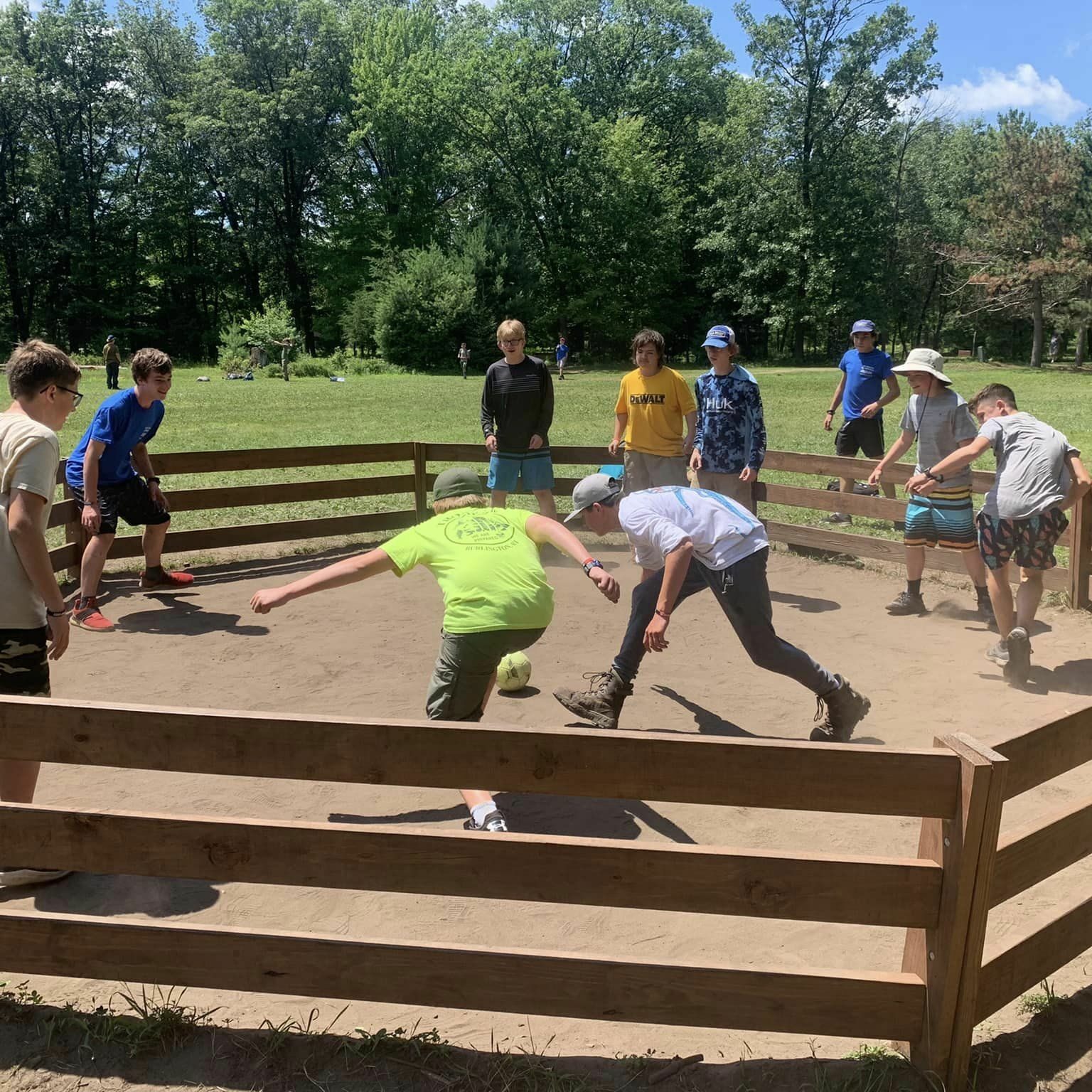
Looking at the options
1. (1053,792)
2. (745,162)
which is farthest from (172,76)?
Answer: (1053,792)

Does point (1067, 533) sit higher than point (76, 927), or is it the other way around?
point (1067, 533)

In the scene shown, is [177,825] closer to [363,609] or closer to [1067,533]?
[363,609]

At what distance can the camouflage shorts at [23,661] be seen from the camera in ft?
12.9

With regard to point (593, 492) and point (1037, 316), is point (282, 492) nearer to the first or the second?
point (593, 492)

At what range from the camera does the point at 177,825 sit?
2.92m

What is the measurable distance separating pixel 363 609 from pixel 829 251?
146ft

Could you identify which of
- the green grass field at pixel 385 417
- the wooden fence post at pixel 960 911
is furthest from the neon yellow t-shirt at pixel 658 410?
the wooden fence post at pixel 960 911

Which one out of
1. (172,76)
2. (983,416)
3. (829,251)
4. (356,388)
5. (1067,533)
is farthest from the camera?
(172,76)

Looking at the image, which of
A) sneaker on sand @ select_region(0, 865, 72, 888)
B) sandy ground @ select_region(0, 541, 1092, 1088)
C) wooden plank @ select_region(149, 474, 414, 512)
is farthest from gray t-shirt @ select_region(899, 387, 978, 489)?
sneaker on sand @ select_region(0, 865, 72, 888)

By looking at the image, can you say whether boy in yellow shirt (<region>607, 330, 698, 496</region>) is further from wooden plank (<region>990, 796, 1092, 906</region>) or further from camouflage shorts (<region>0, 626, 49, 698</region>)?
wooden plank (<region>990, 796, 1092, 906</region>)

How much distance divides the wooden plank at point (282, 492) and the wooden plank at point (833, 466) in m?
3.79

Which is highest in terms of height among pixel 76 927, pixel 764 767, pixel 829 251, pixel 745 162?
pixel 745 162

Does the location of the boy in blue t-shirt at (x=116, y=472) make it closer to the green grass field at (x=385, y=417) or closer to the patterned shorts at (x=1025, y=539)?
the green grass field at (x=385, y=417)

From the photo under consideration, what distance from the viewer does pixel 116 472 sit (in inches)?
302
